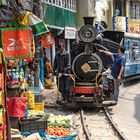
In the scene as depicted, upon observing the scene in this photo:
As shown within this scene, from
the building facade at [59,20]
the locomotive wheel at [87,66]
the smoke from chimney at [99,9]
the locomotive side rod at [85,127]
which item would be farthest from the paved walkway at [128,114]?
the building facade at [59,20]

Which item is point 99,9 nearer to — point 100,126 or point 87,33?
point 87,33

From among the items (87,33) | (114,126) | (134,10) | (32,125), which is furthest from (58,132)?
(134,10)

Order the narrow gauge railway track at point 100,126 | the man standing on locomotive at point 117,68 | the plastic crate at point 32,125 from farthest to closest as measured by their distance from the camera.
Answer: the man standing on locomotive at point 117,68 < the narrow gauge railway track at point 100,126 < the plastic crate at point 32,125

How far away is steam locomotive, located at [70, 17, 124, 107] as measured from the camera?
1496cm

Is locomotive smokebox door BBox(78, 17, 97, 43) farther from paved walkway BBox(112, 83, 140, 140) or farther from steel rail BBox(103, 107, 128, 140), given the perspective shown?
paved walkway BBox(112, 83, 140, 140)

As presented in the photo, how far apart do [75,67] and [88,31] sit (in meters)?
1.29

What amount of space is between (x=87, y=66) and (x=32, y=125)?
5894 mm

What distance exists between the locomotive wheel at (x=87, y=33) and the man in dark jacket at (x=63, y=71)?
108cm

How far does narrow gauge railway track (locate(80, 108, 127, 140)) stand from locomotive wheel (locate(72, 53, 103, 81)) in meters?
1.12

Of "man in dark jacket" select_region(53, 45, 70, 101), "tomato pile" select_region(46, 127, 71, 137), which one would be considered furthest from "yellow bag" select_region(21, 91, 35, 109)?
"man in dark jacket" select_region(53, 45, 70, 101)

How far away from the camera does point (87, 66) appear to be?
15258 millimetres

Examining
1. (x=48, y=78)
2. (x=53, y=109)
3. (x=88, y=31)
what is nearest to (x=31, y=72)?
(x=53, y=109)

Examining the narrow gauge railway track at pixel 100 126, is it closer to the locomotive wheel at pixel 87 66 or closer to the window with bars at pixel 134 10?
the locomotive wheel at pixel 87 66

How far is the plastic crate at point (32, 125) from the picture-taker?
377 inches
